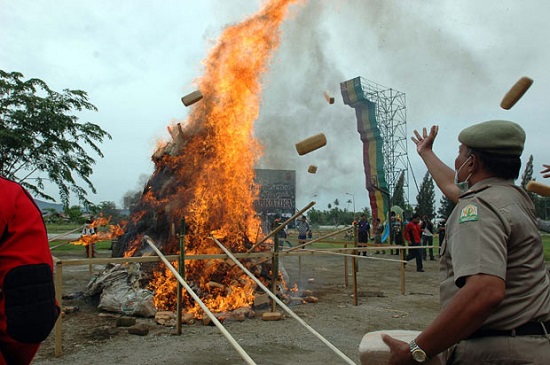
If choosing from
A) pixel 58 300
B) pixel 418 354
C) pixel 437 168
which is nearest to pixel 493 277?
pixel 418 354

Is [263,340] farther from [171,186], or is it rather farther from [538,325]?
[538,325]

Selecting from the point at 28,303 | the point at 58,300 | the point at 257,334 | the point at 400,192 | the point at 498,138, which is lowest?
the point at 257,334

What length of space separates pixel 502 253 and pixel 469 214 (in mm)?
198

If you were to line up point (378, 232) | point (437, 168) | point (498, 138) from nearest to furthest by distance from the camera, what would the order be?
point (498, 138) < point (437, 168) < point (378, 232)

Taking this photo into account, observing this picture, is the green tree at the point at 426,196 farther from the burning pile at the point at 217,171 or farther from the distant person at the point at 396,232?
the burning pile at the point at 217,171

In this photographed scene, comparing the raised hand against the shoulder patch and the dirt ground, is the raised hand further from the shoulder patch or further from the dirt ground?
the dirt ground

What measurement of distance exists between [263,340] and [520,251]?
5432mm

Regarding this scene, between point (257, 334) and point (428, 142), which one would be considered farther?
point (257, 334)

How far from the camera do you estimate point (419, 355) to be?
1.74m

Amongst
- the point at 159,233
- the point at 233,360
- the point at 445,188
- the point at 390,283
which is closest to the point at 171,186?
the point at 159,233

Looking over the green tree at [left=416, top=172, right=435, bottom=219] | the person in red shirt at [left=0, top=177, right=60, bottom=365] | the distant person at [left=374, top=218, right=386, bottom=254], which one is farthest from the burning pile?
the green tree at [left=416, top=172, right=435, bottom=219]

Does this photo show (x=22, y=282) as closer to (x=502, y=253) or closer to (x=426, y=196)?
(x=502, y=253)

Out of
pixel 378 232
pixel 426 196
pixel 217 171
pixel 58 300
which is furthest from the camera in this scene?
pixel 426 196

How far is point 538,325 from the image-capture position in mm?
1779
